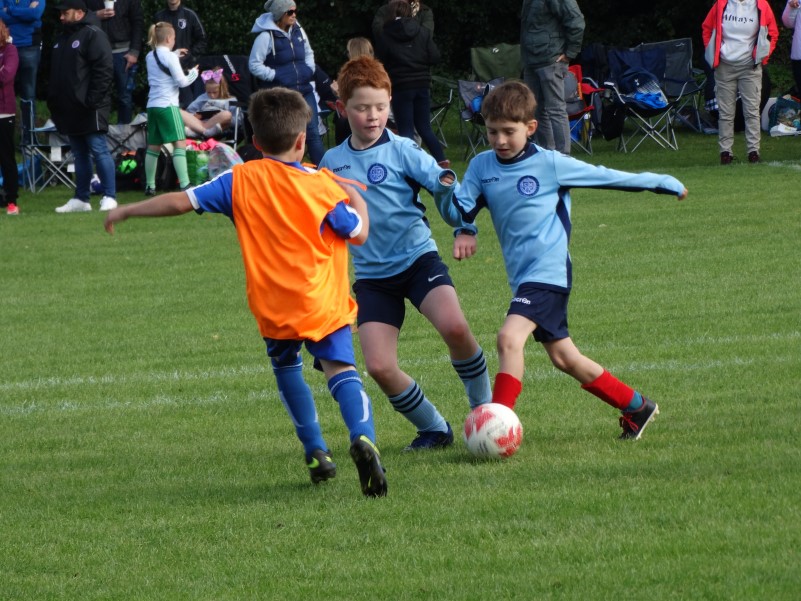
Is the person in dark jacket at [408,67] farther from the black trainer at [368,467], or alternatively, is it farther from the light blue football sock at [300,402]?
the black trainer at [368,467]

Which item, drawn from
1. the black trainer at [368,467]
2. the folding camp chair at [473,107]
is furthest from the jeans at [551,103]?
the black trainer at [368,467]

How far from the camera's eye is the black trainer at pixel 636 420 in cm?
587

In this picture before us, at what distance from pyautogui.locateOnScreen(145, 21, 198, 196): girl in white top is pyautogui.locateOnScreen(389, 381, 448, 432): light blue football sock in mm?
10494

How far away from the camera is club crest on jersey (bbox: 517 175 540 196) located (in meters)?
5.80

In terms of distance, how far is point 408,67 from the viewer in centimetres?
1639

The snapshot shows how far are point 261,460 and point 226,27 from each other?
23829mm

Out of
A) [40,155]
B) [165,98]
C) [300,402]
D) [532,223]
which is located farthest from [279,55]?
[300,402]

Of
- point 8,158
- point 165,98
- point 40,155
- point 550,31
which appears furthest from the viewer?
point 40,155

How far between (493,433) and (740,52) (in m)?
11.6

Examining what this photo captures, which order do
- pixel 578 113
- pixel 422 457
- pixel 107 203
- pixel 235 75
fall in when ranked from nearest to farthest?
pixel 422 457
pixel 107 203
pixel 578 113
pixel 235 75

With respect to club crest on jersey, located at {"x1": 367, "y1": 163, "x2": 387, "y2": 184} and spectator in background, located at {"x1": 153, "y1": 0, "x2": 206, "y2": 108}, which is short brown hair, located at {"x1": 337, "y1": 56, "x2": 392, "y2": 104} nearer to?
club crest on jersey, located at {"x1": 367, "y1": 163, "x2": 387, "y2": 184}

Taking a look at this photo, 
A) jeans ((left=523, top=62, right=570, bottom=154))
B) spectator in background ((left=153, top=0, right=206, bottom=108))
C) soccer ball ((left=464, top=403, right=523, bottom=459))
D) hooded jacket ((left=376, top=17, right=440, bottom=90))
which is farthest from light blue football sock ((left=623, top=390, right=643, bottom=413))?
spectator in background ((left=153, top=0, right=206, bottom=108))

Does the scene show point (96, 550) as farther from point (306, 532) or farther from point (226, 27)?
point (226, 27)

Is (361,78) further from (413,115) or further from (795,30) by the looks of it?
(795,30)
